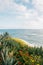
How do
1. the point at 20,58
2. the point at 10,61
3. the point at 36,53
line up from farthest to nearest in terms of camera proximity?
the point at 36,53
the point at 20,58
the point at 10,61

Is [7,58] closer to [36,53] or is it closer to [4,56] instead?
[4,56]

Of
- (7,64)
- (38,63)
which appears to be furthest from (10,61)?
(38,63)

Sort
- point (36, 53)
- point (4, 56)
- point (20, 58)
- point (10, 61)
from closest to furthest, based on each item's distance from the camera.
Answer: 1. point (10, 61)
2. point (4, 56)
3. point (20, 58)
4. point (36, 53)

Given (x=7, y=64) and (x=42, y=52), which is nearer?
(x=7, y=64)

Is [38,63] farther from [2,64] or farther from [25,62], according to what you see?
[2,64]

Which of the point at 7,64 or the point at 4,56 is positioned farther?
the point at 4,56

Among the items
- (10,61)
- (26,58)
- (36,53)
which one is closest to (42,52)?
(36,53)

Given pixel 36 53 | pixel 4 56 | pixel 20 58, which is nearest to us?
pixel 4 56

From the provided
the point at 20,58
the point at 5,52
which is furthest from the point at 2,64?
the point at 20,58

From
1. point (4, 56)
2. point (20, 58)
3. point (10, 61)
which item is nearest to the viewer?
point (10, 61)
